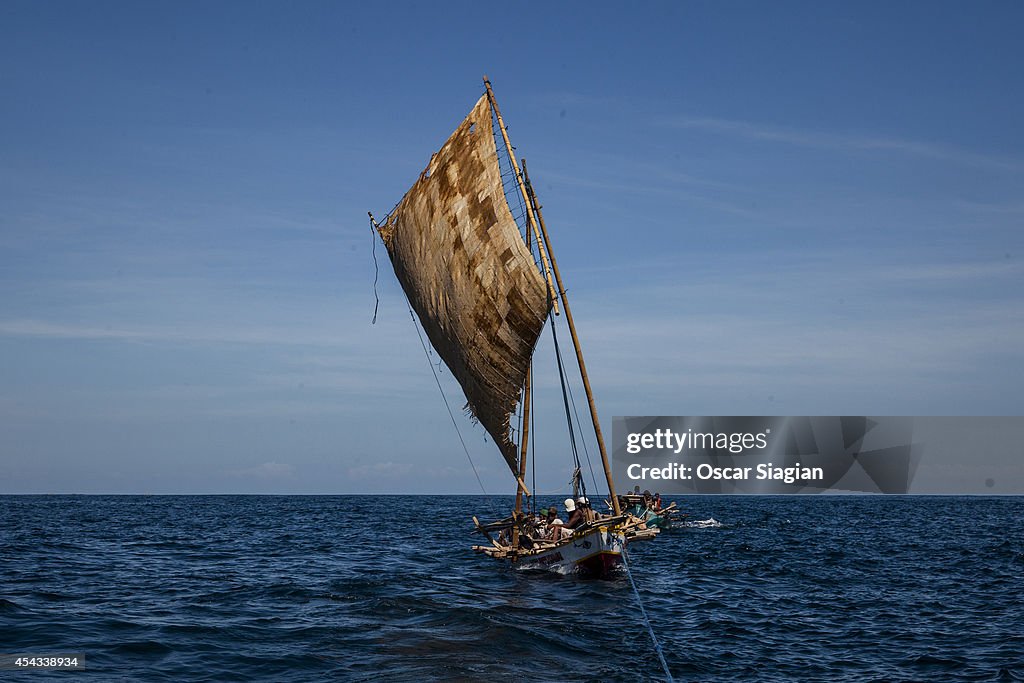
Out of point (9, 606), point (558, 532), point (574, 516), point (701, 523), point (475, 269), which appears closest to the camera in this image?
point (9, 606)

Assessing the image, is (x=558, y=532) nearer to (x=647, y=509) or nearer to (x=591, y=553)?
(x=591, y=553)

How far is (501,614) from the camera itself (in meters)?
20.2

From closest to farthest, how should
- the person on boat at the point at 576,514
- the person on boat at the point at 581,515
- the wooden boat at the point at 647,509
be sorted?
the person on boat at the point at 581,515 → the person on boat at the point at 576,514 → the wooden boat at the point at 647,509

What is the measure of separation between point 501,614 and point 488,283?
889 cm

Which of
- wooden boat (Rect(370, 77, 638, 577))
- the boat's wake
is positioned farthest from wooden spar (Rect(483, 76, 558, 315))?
the boat's wake

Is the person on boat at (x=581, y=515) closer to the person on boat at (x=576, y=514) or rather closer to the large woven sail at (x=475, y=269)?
the person on boat at (x=576, y=514)

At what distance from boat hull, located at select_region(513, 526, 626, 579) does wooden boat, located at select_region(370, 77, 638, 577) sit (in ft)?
0.11

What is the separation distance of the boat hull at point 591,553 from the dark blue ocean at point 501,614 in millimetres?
427

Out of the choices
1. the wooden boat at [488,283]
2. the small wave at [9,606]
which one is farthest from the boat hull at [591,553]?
the small wave at [9,606]

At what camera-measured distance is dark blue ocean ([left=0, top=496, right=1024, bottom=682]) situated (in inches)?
609

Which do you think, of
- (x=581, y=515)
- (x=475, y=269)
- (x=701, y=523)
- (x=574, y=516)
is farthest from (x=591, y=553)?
(x=701, y=523)

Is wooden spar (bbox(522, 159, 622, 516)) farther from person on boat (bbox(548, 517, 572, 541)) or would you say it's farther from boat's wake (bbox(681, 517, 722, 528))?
boat's wake (bbox(681, 517, 722, 528))

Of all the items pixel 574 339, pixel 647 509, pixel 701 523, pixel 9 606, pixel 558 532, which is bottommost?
pixel 701 523

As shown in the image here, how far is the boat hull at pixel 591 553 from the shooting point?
2430 cm
